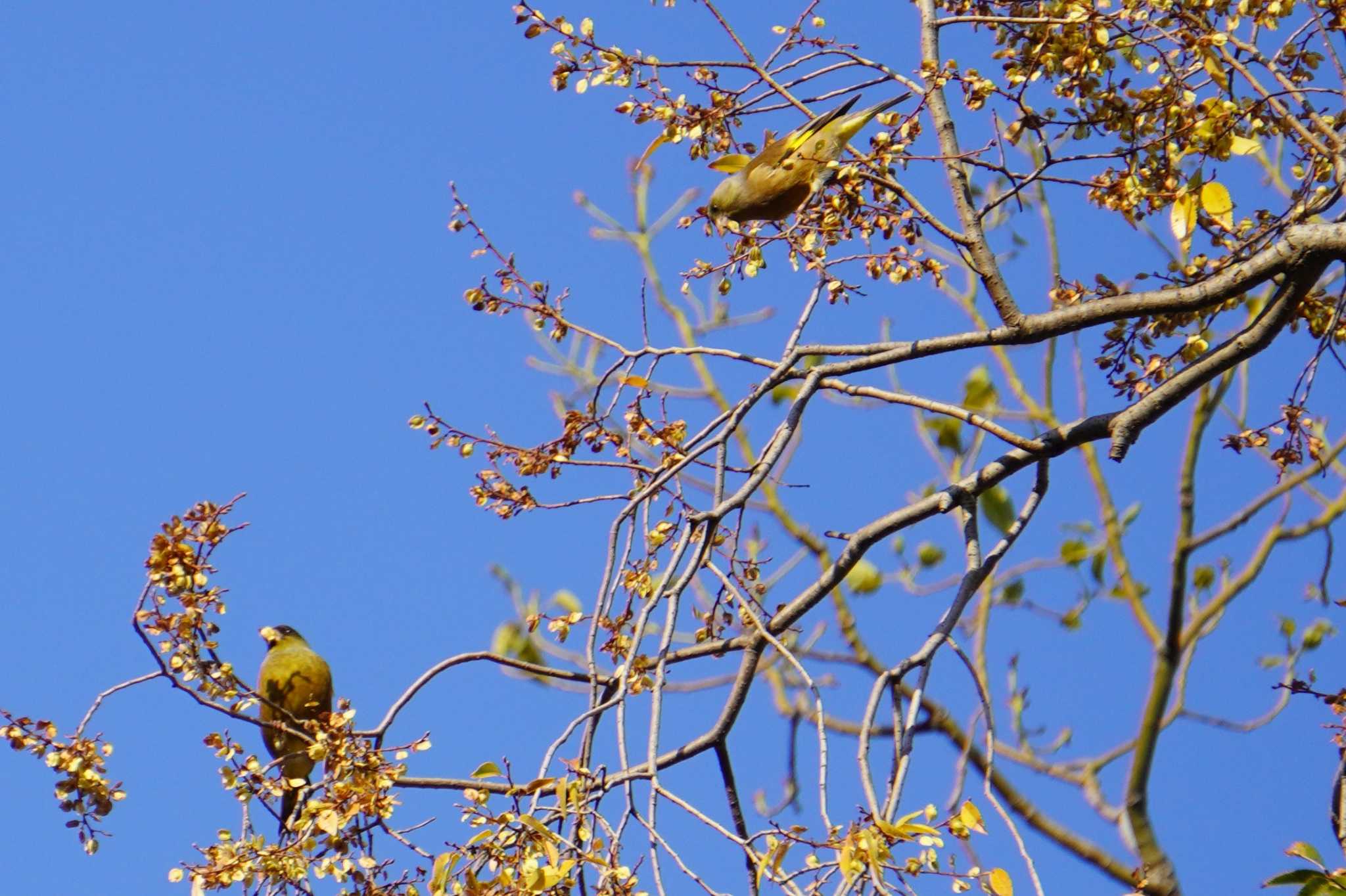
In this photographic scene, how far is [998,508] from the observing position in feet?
18.8

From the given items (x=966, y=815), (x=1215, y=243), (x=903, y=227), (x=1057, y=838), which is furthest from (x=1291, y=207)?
(x=1057, y=838)

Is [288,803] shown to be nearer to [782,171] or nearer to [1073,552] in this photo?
[782,171]

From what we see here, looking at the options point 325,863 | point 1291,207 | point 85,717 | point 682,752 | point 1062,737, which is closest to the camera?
point 325,863

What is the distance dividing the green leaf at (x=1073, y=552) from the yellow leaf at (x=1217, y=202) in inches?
198

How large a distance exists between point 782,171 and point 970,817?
2146 mm

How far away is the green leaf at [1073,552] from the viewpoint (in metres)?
8.09

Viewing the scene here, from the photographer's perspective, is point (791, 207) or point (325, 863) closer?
point (325, 863)

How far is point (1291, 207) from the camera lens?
11.6 feet

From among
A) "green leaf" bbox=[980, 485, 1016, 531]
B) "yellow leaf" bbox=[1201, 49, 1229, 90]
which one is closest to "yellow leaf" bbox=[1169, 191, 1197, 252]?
"yellow leaf" bbox=[1201, 49, 1229, 90]

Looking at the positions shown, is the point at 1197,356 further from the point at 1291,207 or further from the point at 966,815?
the point at 966,815

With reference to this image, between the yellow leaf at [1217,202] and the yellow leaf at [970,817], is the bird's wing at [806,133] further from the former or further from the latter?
the yellow leaf at [970,817]

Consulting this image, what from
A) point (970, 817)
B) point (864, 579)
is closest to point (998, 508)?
point (864, 579)

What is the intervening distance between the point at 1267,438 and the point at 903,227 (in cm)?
101

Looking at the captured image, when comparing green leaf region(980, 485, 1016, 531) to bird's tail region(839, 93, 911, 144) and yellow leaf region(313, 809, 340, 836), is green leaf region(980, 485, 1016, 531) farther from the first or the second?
yellow leaf region(313, 809, 340, 836)
